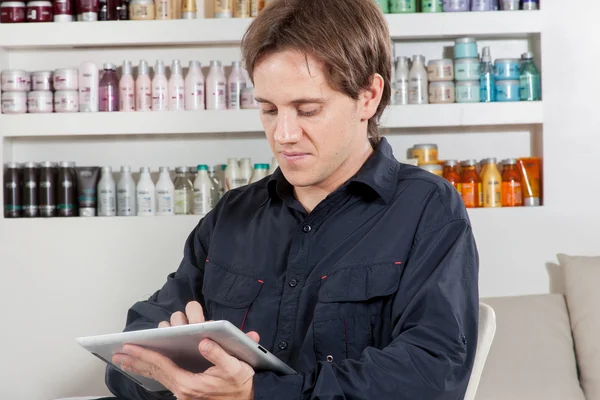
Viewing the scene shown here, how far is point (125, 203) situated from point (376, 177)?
154 centimetres

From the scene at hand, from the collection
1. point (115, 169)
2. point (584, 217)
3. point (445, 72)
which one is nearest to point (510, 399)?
point (584, 217)

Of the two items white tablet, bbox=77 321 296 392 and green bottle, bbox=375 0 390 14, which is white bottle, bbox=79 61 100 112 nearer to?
green bottle, bbox=375 0 390 14

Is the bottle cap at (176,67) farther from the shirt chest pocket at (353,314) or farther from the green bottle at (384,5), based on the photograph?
the shirt chest pocket at (353,314)

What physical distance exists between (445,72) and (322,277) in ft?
5.04

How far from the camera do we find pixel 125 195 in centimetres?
272

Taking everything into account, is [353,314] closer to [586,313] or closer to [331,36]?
[331,36]

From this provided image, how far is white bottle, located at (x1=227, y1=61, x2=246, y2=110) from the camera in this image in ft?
8.94

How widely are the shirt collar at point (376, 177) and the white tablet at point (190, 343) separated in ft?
1.09

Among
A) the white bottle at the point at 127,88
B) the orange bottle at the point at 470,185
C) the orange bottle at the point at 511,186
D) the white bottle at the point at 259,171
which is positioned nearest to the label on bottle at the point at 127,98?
the white bottle at the point at 127,88

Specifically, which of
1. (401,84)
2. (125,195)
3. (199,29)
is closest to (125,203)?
(125,195)

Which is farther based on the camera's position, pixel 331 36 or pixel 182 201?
→ pixel 182 201

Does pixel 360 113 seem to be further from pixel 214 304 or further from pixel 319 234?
pixel 214 304

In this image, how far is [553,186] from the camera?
270cm

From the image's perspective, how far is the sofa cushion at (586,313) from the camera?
7.82 ft
